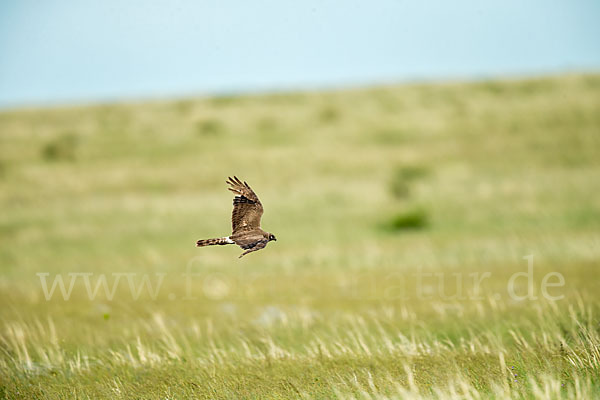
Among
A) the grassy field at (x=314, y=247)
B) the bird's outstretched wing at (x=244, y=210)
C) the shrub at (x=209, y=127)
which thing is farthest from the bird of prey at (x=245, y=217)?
the shrub at (x=209, y=127)

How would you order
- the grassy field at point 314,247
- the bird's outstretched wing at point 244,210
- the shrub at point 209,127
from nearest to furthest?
the bird's outstretched wing at point 244,210, the grassy field at point 314,247, the shrub at point 209,127

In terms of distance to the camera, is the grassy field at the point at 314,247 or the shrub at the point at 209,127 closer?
the grassy field at the point at 314,247

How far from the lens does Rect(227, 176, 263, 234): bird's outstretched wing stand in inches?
247

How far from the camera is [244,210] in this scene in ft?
21.1

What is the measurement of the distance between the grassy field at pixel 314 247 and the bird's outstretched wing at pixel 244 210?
337 centimetres

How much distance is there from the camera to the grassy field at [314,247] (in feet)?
33.4

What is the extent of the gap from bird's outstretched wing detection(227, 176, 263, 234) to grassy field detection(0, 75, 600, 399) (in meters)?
3.37

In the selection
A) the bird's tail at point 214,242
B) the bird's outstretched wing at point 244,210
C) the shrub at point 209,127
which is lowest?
the bird's tail at point 214,242

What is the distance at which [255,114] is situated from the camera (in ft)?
209

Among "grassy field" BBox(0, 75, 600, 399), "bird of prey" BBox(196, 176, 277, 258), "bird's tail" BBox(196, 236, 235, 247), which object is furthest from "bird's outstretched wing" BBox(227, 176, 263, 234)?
"grassy field" BBox(0, 75, 600, 399)

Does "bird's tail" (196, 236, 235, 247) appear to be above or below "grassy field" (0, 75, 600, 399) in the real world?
above

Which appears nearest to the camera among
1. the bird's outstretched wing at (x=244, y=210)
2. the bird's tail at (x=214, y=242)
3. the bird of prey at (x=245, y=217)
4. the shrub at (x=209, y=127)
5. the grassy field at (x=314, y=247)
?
the bird's tail at (x=214, y=242)

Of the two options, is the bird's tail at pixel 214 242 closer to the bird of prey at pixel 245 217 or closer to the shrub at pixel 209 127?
the bird of prey at pixel 245 217

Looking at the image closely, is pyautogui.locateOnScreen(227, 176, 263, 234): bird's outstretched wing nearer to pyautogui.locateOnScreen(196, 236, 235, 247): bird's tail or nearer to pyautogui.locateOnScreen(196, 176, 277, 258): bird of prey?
pyautogui.locateOnScreen(196, 176, 277, 258): bird of prey
